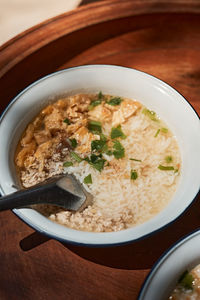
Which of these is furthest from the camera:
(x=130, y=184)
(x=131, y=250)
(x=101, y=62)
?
(x=101, y=62)

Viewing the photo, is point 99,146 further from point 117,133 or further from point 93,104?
point 93,104

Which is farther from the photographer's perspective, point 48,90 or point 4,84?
point 4,84

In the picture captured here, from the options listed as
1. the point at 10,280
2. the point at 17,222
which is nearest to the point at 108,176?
the point at 17,222

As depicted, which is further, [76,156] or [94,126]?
[94,126]

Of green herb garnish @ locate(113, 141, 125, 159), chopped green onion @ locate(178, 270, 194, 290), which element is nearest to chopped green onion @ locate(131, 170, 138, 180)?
green herb garnish @ locate(113, 141, 125, 159)

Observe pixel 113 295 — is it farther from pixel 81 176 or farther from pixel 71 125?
pixel 71 125

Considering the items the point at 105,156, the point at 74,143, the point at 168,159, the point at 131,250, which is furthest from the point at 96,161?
the point at 131,250
